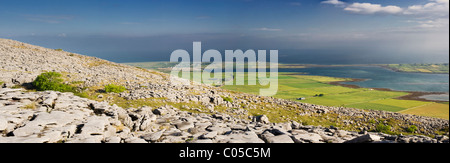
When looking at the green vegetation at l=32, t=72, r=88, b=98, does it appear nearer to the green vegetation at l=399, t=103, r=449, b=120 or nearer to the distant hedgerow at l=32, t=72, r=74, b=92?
the distant hedgerow at l=32, t=72, r=74, b=92

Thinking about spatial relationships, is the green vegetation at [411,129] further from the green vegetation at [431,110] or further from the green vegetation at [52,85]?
the green vegetation at [52,85]

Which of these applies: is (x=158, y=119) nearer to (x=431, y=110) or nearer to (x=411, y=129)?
(x=411, y=129)

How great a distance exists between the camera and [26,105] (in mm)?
18375

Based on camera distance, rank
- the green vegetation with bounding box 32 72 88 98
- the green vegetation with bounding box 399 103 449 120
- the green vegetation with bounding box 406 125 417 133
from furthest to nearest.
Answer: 1. the green vegetation with bounding box 399 103 449 120
2. the green vegetation with bounding box 406 125 417 133
3. the green vegetation with bounding box 32 72 88 98

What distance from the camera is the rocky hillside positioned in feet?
45.8

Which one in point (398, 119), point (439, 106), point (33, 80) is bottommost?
point (439, 106)

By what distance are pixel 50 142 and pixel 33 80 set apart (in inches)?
1115

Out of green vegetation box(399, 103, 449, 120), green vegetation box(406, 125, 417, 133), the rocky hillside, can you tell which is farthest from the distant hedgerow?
green vegetation box(399, 103, 449, 120)

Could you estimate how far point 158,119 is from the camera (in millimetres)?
20906

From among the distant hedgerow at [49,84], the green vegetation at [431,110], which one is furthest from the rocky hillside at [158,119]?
the green vegetation at [431,110]

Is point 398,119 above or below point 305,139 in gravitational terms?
below
